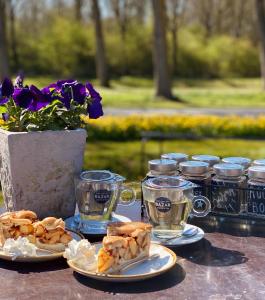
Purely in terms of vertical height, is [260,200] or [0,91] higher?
[0,91]

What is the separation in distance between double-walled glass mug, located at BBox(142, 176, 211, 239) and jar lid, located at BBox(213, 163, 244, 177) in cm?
18

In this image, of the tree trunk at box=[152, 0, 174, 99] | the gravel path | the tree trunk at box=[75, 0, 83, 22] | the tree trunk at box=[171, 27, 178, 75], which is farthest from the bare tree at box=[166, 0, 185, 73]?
the gravel path

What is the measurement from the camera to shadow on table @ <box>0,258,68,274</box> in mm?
1486

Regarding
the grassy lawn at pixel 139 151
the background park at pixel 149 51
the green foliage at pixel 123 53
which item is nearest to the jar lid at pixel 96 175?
the grassy lawn at pixel 139 151

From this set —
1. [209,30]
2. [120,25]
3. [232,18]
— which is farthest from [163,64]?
[232,18]

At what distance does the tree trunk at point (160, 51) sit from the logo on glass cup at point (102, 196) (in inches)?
523

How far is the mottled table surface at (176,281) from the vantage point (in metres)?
1.33

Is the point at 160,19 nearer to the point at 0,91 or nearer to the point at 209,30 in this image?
the point at 0,91

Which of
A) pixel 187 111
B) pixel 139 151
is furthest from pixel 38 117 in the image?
pixel 187 111

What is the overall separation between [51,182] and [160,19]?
13.4 meters

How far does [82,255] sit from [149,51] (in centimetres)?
2796

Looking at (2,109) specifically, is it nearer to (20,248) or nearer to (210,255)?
(20,248)

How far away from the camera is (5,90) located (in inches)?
71.0

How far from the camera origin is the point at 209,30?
112 feet
